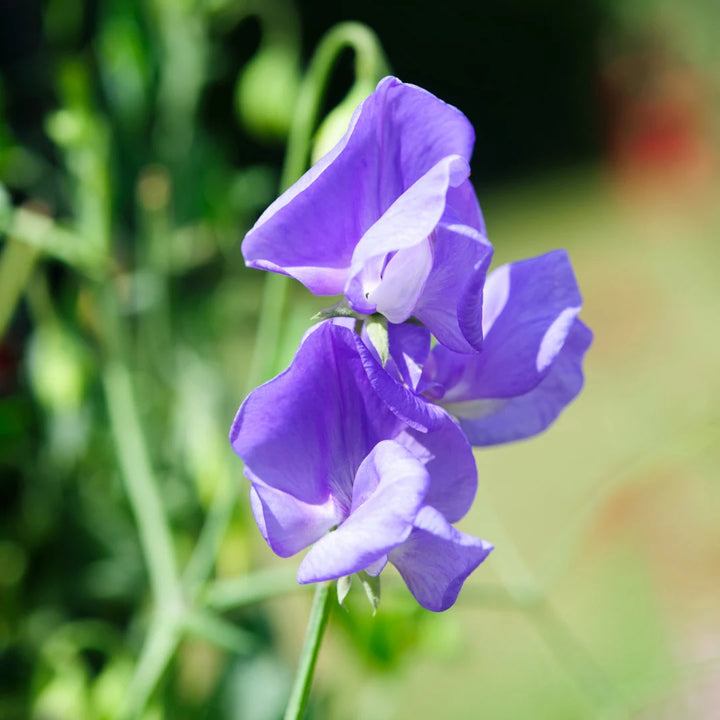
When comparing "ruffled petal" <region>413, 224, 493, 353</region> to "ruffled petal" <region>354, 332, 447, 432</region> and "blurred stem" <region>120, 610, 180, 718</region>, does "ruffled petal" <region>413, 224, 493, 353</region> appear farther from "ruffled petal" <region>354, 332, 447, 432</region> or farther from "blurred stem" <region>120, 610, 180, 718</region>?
"blurred stem" <region>120, 610, 180, 718</region>

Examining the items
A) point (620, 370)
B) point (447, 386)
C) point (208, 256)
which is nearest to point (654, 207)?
point (620, 370)

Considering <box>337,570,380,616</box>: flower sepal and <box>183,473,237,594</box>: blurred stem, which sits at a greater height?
<box>337,570,380,616</box>: flower sepal

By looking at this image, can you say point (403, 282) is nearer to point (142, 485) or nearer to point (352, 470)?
point (352, 470)

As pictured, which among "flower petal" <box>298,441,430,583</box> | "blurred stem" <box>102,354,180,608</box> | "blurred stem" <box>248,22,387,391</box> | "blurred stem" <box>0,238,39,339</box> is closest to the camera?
"flower petal" <box>298,441,430,583</box>

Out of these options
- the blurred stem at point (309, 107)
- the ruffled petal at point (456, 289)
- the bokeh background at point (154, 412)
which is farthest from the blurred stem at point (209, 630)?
the ruffled petal at point (456, 289)

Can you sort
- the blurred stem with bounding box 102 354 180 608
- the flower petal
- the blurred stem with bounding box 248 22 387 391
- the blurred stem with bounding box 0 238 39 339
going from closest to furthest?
the flower petal < the blurred stem with bounding box 248 22 387 391 < the blurred stem with bounding box 102 354 180 608 < the blurred stem with bounding box 0 238 39 339

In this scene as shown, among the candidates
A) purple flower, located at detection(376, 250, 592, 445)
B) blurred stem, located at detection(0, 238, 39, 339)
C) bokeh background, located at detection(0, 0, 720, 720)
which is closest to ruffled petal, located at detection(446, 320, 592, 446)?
purple flower, located at detection(376, 250, 592, 445)

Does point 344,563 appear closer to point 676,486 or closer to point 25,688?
point 25,688
